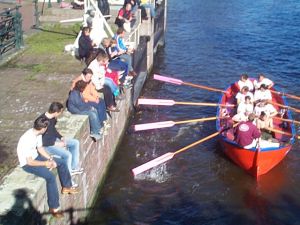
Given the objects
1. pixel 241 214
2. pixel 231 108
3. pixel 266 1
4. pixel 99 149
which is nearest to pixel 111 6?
pixel 231 108

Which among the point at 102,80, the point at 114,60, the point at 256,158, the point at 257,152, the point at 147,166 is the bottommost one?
the point at 147,166

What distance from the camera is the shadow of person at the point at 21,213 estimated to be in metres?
7.84

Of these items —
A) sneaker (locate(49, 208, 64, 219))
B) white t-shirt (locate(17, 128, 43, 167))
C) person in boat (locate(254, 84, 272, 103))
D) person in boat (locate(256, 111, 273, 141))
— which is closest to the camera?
white t-shirt (locate(17, 128, 43, 167))

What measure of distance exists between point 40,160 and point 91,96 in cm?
331

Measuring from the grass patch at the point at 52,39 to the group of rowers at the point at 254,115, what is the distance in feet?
22.3

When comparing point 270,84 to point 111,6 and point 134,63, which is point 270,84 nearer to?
point 134,63

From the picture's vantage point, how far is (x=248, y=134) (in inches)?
560

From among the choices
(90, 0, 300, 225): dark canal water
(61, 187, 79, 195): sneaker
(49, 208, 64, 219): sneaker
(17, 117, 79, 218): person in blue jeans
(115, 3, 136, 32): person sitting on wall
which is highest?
(115, 3, 136, 32): person sitting on wall

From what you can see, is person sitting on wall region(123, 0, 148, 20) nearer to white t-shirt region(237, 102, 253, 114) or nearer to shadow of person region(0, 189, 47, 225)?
white t-shirt region(237, 102, 253, 114)

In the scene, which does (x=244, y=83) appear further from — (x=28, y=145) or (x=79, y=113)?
(x=28, y=145)

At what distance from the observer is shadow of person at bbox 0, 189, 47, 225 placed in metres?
7.84

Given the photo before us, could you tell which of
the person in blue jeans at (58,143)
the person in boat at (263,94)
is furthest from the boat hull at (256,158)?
the person in blue jeans at (58,143)

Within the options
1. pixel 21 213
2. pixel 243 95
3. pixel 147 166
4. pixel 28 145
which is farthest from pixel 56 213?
pixel 243 95

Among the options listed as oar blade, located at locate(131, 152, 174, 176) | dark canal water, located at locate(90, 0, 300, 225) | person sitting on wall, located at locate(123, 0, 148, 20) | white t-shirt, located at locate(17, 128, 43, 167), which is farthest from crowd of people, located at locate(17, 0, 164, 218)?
person sitting on wall, located at locate(123, 0, 148, 20)
